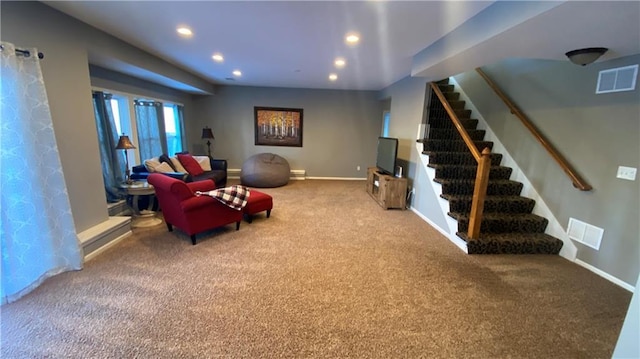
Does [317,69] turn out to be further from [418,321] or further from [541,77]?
[418,321]

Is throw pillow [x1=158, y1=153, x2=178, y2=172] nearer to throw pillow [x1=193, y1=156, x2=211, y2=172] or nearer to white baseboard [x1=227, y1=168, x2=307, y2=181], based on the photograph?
throw pillow [x1=193, y1=156, x2=211, y2=172]

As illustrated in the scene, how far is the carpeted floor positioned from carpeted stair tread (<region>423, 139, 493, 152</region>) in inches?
68.3

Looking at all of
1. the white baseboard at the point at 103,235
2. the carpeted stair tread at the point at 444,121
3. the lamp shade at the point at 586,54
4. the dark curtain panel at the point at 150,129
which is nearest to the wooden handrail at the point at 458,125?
the carpeted stair tread at the point at 444,121

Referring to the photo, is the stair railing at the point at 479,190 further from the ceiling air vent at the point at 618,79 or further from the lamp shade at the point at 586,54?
the ceiling air vent at the point at 618,79

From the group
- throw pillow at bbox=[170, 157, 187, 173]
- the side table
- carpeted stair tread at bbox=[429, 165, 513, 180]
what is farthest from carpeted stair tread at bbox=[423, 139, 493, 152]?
throw pillow at bbox=[170, 157, 187, 173]

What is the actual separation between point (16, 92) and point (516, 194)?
217 inches

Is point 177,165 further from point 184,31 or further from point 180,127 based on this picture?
point 184,31

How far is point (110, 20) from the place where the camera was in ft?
8.50

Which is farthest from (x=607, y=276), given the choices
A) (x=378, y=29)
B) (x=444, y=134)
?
(x=378, y=29)

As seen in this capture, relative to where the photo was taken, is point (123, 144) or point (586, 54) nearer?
point (586, 54)

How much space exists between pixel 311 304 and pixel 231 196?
1.78 metres

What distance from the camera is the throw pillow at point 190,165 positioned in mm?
5117

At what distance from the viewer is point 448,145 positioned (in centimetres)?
433

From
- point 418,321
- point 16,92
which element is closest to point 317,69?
point 16,92
